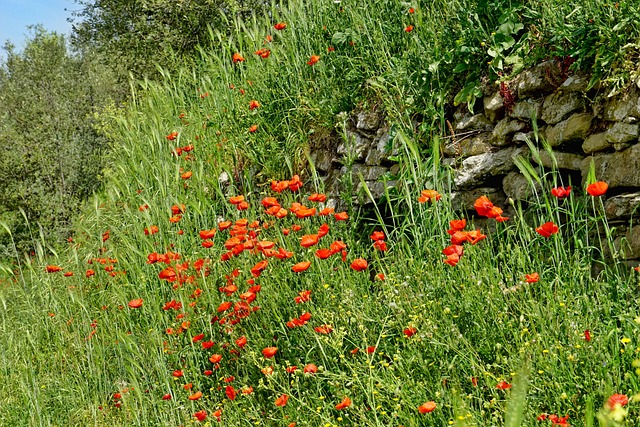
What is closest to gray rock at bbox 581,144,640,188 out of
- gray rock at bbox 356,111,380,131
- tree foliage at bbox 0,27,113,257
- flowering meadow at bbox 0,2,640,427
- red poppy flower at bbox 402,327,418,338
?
flowering meadow at bbox 0,2,640,427

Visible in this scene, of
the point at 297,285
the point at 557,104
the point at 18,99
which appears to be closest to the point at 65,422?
the point at 297,285

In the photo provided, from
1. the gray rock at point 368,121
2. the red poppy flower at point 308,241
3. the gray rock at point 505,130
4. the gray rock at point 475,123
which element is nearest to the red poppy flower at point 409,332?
the red poppy flower at point 308,241

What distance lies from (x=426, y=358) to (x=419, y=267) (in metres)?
0.53

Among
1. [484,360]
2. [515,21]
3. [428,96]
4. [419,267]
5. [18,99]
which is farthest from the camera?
[18,99]

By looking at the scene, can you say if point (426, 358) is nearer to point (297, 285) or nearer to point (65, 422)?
point (297, 285)

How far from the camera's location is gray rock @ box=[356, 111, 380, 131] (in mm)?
4141

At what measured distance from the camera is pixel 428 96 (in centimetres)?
384

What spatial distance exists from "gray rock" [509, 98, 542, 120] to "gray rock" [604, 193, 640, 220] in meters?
0.66

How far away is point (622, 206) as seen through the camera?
112 inches

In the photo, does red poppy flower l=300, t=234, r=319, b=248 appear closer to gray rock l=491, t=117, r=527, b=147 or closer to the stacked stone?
the stacked stone

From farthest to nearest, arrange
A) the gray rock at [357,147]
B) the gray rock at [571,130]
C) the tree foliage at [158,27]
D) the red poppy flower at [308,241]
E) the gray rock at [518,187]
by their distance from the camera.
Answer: the tree foliage at [158,27] → the gray rock at [357,147] → the gray rock at [518,187] → the gray rock at [571,130] → the red poppy flower at [308,241]

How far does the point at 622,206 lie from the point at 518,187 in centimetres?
56

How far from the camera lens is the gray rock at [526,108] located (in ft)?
10.9

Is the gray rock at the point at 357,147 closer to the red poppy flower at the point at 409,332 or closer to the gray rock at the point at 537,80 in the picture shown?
the gray rock at the point at 537,80
